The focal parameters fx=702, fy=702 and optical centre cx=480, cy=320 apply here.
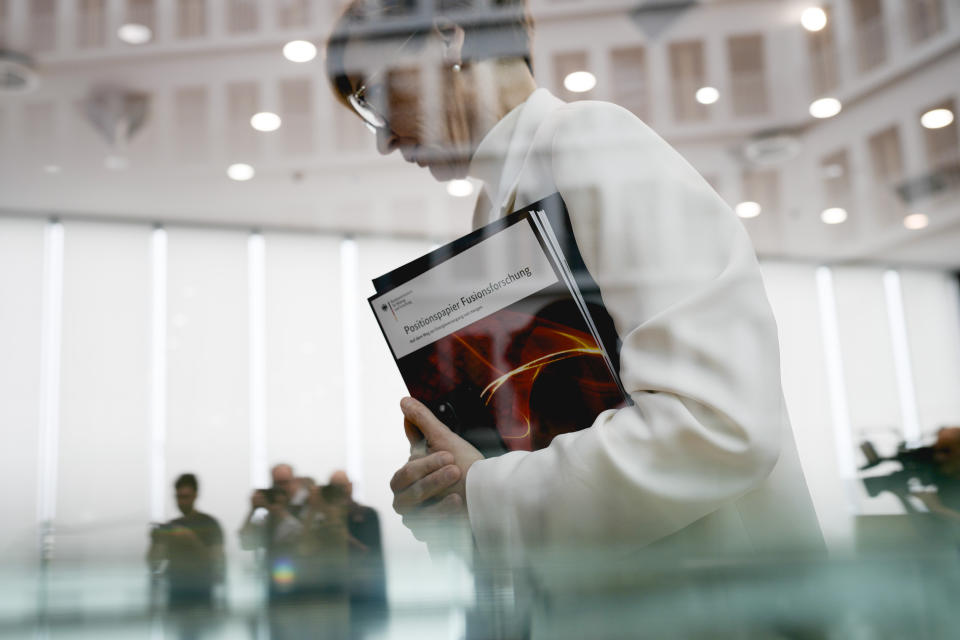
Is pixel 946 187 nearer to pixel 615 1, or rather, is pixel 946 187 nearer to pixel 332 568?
pixel 615 1

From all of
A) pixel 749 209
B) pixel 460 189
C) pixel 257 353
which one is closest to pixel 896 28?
pixel 749 209

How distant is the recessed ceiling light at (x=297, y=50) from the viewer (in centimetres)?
79

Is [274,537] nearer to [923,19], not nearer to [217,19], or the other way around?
[217,19]

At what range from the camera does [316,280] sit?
22.9 inches

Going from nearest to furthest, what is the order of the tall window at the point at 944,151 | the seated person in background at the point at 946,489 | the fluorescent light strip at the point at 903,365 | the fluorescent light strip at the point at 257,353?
the seated person in background at the point at 946,489, the fluorescent light strip at the point at 257,353, the fluorescent light strip at the point at 903,365, the tall window at the point at 944,151

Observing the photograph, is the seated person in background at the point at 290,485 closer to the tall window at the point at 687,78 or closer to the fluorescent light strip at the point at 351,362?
the fluorescent light strip at the point at 351,362

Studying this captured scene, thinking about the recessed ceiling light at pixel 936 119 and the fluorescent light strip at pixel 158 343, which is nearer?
the fluorescent light strip at pixel 158 343

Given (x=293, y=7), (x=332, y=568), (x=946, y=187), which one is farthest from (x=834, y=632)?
(x=293, y=7)

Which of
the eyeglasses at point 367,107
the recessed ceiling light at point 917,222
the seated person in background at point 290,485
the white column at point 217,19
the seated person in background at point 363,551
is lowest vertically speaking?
the seated person in background at point 363,551

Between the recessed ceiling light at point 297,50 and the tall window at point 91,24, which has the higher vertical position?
the tall window at point 91,24

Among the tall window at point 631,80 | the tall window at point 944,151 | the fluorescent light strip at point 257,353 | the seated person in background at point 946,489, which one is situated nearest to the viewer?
the seated person in background at point 946,489

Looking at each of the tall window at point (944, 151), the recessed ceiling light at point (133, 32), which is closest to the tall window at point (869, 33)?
the tall window at point (944, 151)

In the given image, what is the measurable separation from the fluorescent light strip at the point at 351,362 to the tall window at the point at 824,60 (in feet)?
1.99

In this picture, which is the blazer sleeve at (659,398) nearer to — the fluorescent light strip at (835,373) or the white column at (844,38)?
the fluorescent light strip at (835,373)
